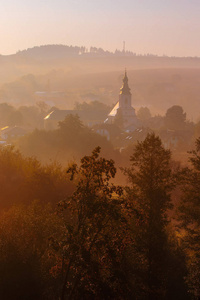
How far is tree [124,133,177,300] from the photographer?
1773 cm

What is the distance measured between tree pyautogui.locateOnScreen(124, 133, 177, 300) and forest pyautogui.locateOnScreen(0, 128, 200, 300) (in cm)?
5

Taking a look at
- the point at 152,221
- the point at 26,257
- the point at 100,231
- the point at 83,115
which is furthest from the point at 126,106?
the point at 100,231

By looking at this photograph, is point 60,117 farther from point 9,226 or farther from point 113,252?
point 113,252

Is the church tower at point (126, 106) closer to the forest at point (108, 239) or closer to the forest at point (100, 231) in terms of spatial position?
the forest at point (100, 231)

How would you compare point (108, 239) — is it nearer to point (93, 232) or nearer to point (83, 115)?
point (93, 232)

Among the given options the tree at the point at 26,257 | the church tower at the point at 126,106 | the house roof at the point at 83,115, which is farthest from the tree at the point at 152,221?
the house roof at the point at 83,115

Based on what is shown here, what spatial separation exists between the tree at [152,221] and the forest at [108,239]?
5 centimetres

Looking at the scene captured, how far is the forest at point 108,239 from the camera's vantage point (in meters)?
10.5

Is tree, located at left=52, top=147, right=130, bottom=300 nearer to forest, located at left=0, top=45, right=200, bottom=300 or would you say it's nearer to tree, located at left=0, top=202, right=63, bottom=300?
forest, located at left=0, top=45, right=200, bottom=300

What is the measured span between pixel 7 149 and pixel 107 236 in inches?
1146

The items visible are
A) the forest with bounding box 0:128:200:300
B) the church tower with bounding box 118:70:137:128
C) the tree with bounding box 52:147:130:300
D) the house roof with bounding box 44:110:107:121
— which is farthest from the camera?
the house roof with bounding box 44:110:107:121

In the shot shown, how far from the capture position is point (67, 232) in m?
10.7

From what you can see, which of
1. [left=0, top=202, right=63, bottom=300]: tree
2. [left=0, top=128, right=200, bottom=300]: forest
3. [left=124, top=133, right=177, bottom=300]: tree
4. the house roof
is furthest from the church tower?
[left=124, top=133, right=177, bottom=300]: tree

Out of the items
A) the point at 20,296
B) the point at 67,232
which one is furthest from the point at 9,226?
the point at 67,232
